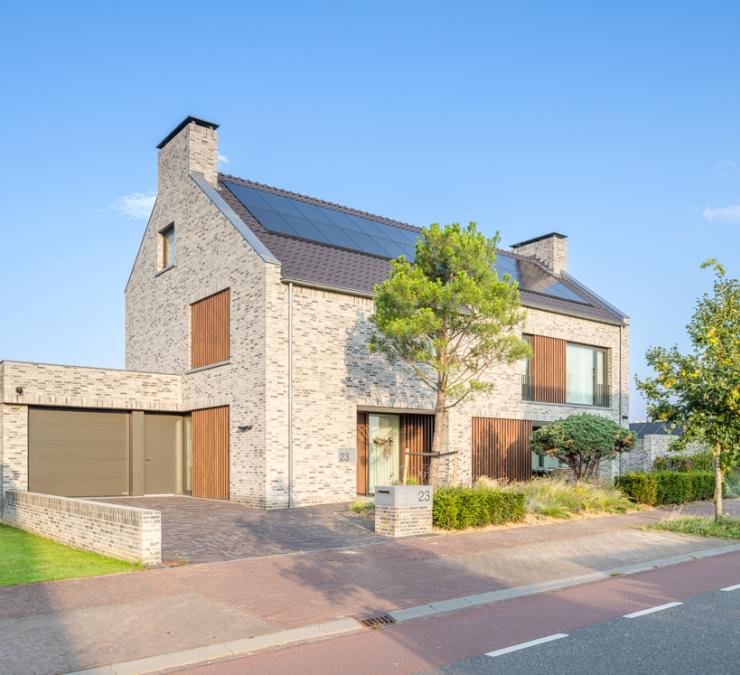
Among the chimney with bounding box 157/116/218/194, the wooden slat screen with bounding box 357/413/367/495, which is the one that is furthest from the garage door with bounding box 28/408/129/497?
the chimney with bounding box 157/116/218/194

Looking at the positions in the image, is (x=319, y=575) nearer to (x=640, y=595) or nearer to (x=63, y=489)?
(x=640, y=595)

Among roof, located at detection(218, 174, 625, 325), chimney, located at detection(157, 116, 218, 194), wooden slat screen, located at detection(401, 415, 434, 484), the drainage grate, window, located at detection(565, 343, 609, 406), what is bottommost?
the drainage grate

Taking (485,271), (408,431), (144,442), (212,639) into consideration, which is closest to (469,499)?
(485,271)

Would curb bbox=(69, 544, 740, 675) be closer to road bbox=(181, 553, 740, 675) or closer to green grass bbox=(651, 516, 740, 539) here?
road bbox=(181, 553, 740, 675)

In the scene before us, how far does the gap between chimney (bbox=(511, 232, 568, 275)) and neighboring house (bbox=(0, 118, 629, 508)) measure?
573 centimetres

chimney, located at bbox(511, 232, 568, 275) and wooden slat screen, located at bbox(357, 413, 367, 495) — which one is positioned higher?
chimney, located at bbox(511, 232, 568, 275)

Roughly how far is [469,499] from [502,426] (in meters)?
8.39

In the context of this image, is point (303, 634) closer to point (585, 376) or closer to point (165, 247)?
point (165, 247)

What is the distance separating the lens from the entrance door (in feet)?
65.6

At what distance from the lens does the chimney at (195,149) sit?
21.2 meters

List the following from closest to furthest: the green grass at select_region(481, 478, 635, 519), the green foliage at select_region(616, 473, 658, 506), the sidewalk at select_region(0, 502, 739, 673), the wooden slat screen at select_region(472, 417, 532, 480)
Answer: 1. the sidewalk at select_region(0, 502, 739, 673)
2. the green grass at select_region(481, 478, 635, 519)
3. the green foliage at select_region(616, 473, 658, 506)
4. the wooden slat screen at select_region(472, 417, 532, 480)

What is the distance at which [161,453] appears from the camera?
20.3 metres

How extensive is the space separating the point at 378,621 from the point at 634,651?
2.58m

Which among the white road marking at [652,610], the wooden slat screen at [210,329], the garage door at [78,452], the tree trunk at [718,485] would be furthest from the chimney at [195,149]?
the white road marking at [652,610]
